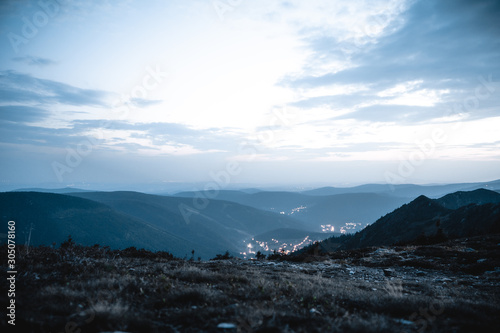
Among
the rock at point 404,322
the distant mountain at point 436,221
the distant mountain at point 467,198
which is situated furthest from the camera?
the distant mountain at point 467,198

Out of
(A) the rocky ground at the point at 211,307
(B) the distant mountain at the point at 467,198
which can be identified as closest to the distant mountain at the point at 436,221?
(B) the distant mountain at the point at 467,198

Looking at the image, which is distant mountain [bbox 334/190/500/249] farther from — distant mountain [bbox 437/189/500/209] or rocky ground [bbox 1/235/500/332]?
rocky ground [bbox 1/235/500/332]

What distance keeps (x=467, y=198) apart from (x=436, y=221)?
79.8 m

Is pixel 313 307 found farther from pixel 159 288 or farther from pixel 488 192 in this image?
pixel 488 192

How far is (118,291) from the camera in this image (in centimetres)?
704

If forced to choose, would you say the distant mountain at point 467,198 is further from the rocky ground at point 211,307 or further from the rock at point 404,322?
the rock at point 404,322

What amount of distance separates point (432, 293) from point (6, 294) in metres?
14.9

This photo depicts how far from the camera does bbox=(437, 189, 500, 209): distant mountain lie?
111 m

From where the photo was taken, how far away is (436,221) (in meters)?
63.2

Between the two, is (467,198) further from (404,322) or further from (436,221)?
(404,322)

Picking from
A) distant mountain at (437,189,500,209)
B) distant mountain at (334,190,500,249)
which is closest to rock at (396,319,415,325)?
distant mountain at (334,190,500,249)

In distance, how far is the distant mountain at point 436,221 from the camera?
145 feet

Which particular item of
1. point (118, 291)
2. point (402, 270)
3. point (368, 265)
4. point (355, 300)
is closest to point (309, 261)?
point (368, 265)

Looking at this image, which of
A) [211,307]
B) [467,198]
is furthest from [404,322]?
[467,198]
